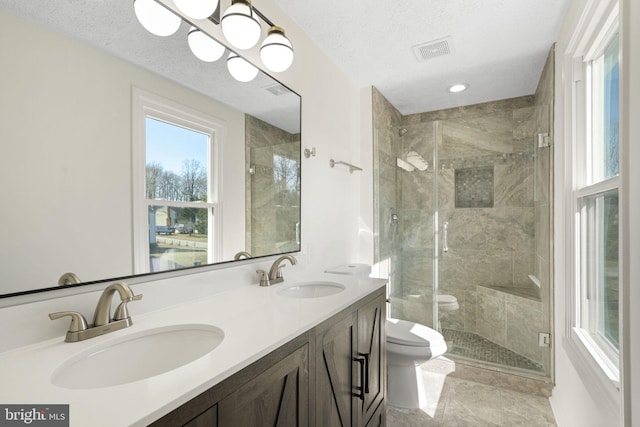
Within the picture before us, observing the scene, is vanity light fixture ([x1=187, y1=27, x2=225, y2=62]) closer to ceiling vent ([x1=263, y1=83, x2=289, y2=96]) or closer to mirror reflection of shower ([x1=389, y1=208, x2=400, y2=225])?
ceiling vent ([x1=263, y1=83, x2=289, y2=96])

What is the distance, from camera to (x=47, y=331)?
2.73 feet

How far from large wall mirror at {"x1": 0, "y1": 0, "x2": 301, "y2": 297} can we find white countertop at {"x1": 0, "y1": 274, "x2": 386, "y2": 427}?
0.60 ft

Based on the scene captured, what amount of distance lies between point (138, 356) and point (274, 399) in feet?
1.32

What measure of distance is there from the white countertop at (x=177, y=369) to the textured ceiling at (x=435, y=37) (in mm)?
1592

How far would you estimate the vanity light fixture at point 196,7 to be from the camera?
1092mm

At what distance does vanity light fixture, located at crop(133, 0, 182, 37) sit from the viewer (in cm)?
107

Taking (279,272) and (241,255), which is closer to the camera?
(241,255)

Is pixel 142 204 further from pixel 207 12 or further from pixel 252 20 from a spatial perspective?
pixel 252 20

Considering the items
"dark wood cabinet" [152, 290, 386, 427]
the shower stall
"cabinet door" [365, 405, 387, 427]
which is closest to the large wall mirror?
"dark wood cabinet" [152, 290, 386, 427]

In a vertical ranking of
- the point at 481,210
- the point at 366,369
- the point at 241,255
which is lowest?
the point at 366,369

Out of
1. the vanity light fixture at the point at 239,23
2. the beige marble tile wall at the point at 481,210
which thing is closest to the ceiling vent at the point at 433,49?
the beige marble tile wall at the point at 481,210

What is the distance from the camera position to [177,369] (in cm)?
68

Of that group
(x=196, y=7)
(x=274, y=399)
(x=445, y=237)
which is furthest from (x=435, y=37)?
(x=274, y=399)

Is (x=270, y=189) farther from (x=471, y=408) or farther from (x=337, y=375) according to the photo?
(x=471, y=408)
